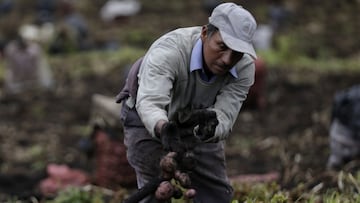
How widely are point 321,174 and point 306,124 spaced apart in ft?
15.2

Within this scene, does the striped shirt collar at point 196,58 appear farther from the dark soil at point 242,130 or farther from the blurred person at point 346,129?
the blurred person at point 346,129

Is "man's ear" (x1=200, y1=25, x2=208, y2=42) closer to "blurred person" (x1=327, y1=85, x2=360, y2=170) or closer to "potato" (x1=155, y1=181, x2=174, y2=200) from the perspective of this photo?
"potato" (x1=155, y1=181, x2=174, y2=200)

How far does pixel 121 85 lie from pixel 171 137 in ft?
37.6

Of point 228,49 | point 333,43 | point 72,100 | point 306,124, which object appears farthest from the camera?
point 333,43

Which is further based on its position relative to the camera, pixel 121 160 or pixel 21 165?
pixel 21 165

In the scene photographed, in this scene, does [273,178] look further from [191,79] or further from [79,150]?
[79,150]

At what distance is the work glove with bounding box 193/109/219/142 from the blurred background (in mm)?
2225

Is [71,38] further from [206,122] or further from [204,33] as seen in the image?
[206,122]

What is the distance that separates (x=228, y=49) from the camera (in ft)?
14.8

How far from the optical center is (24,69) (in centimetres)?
1528

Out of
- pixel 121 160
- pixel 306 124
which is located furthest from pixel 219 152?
pixel 306 124

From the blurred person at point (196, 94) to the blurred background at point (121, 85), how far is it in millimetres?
1430

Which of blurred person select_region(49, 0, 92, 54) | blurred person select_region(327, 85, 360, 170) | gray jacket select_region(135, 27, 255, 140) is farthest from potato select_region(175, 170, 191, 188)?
blurred person select_region(49, 0, 92, 54)

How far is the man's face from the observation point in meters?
4.53
